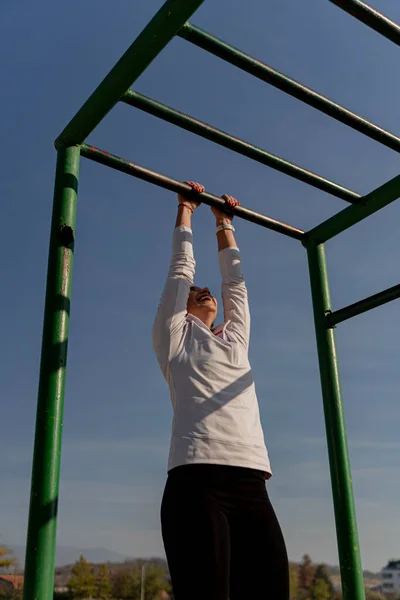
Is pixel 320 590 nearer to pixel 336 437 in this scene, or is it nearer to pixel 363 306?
pixel 336 437

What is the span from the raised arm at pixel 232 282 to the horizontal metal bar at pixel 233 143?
241 mm

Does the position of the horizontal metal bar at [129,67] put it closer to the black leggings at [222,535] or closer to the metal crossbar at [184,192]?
the metal crossbar at [184,192]

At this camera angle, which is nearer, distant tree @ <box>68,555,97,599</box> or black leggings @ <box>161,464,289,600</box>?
black leggings @ <box>161,464,289,600</box>

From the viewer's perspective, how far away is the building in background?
224ft

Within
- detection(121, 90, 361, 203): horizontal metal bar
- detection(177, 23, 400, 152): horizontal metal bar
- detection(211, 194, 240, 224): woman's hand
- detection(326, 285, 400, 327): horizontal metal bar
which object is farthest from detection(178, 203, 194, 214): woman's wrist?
detection(326, 285, 400, 327): horizontal metal bar

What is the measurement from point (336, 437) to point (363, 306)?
557 mm

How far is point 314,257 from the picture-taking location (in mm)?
2754

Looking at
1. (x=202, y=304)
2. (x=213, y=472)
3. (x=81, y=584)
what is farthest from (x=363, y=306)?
(x=81, y=584)

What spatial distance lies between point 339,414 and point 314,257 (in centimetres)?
74

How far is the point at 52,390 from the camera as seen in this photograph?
5.71ft

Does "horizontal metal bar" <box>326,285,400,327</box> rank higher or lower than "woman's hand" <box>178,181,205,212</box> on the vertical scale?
lower

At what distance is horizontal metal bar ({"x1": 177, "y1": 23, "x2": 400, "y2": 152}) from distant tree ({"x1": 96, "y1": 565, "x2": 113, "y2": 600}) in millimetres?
62170

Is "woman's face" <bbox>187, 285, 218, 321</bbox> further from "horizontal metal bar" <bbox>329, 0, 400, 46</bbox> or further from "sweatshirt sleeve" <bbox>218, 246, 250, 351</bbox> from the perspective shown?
"horizontal metal bar" <bbox>329, 0, 400, 46</bbox>

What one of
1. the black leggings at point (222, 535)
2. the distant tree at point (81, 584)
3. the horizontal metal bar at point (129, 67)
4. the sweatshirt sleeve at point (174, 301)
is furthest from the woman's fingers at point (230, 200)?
the distant tree at point (81, 584)
